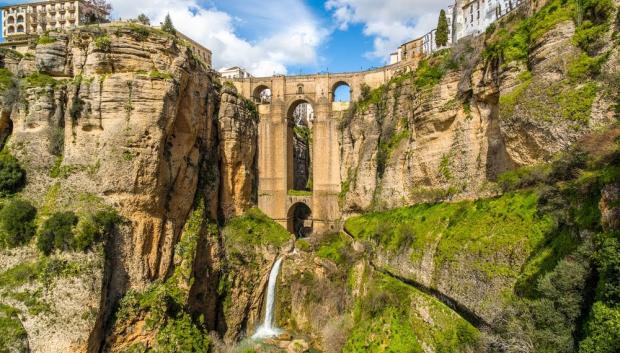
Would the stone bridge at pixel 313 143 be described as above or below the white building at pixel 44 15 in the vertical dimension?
below

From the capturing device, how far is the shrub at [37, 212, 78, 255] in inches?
723

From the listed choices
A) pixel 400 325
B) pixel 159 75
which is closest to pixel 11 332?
pixel 159 75

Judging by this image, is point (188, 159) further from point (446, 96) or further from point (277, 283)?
point (446, 96)

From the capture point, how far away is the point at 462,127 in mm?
21906

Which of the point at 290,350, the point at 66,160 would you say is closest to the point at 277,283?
the point at 290,350

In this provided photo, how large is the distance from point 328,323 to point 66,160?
671 inches

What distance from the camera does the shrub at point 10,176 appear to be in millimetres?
20344

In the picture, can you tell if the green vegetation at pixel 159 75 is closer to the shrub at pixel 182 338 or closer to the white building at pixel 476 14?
the shrub at pixel 182 338

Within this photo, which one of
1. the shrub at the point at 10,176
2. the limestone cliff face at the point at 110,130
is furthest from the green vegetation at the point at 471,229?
the shrub at the point at 10,176

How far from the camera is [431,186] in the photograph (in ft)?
79.9

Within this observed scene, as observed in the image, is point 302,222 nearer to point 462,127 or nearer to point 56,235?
point 462,127

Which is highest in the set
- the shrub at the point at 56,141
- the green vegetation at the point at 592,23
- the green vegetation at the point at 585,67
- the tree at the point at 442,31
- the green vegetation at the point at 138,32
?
A: the tree at the point at 442,31

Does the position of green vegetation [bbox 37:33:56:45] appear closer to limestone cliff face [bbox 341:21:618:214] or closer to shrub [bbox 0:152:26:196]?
shrub [bbox 0:152:26:196]

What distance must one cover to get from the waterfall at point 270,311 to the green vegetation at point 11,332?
13.9 meters
